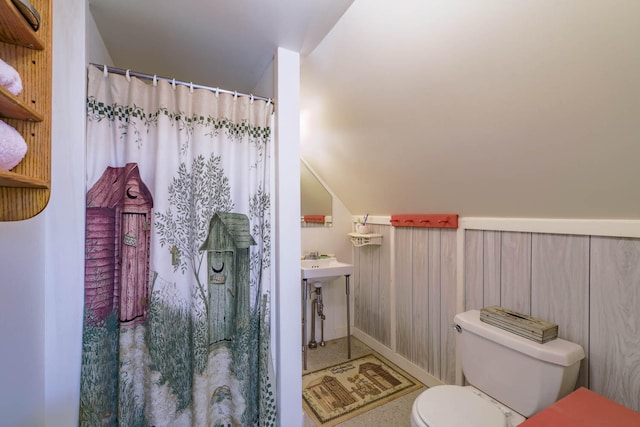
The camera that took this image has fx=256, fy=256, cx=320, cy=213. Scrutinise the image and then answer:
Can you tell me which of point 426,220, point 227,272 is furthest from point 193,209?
point 426,220

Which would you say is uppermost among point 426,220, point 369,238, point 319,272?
point 426,220

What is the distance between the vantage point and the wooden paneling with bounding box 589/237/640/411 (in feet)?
3.68

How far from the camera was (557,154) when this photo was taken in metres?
1.16

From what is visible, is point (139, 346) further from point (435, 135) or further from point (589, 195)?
point (589, 195)

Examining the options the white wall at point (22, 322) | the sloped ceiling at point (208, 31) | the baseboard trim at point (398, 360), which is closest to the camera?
the white wall at point (22, 322)

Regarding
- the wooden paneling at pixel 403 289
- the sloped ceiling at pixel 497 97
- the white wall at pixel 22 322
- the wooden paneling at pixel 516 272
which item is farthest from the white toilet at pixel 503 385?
the white wall at pixel 22 322

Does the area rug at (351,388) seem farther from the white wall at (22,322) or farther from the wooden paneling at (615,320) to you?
the white wall at (22,322)

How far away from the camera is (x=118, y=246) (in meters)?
1.10

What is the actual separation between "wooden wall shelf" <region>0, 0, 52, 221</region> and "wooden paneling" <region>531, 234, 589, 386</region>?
2.06 meters

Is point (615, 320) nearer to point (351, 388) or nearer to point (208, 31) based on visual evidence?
point (351, 388)

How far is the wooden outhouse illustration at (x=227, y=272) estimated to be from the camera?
→ 125 cm

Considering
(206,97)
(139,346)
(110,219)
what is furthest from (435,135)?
(139,346)

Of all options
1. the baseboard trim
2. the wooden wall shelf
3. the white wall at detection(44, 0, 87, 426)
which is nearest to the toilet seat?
the baseboard trim

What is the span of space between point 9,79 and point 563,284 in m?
2.16
